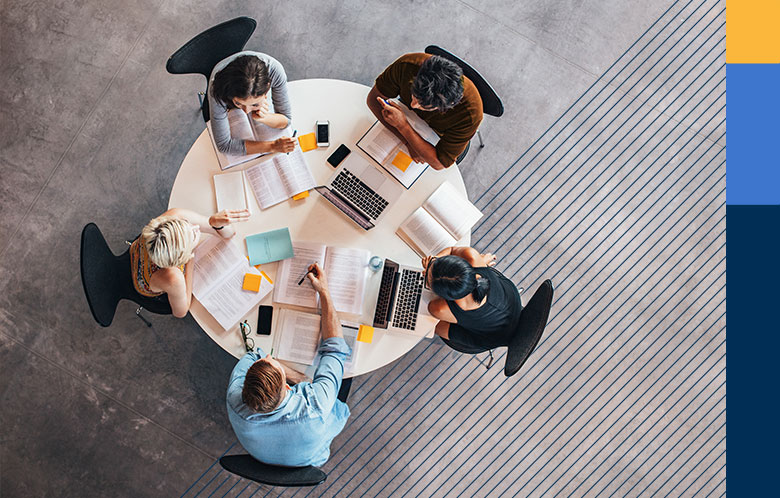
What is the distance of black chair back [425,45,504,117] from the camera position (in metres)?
2.89

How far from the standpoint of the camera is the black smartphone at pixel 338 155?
111 inches

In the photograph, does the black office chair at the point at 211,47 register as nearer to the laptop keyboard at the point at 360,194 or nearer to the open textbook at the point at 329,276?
the laptop keyboard at the point at 360,194

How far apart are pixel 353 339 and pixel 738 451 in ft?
9.24

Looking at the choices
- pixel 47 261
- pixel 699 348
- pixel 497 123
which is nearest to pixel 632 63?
pixel 497 123

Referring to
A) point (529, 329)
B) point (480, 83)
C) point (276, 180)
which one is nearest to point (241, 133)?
point (276, 180)

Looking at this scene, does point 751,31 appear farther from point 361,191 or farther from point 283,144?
point 283,144

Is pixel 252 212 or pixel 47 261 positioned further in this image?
pixel 47 261

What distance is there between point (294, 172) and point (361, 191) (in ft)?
1.17

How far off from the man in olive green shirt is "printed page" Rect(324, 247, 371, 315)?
59 centimetres

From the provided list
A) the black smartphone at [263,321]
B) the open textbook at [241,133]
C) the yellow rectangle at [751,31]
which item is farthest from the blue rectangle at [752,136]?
the black smartphone at [263,321]

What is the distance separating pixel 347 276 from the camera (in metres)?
2.75

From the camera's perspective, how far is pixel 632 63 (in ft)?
12.6

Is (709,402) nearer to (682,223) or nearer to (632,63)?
(682,223)

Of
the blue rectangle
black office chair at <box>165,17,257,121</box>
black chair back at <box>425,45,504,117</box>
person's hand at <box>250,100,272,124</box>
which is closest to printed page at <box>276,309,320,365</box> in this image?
person's hand at <box>250,100,272,124</box>
